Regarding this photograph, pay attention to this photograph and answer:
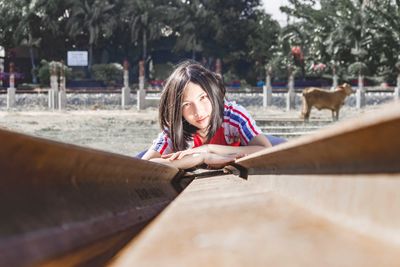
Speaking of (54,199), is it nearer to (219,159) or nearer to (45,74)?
(219,159)

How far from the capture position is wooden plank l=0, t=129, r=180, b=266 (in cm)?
108

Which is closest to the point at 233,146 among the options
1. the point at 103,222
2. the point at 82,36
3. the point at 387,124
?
the point at 103,222

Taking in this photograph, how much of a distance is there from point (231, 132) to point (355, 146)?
3050 millimetres

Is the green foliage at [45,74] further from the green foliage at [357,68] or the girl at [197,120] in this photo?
the girl at [197,120]

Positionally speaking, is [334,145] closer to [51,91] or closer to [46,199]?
[46,199]

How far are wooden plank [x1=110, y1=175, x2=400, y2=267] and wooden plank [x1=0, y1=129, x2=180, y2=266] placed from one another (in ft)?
0.45

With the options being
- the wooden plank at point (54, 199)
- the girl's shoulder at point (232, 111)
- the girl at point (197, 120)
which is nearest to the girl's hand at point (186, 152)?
the girl at point (197, 120)

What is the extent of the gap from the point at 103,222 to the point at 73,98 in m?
34.5

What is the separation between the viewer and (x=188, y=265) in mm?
852

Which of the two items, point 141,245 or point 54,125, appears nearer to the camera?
point 141,245

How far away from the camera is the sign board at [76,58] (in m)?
45.2

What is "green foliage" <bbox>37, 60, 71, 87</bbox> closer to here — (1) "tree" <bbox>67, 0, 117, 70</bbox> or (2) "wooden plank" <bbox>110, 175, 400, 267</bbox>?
(1) "tree" <bbox>67, 0, 117, 70</bbox>

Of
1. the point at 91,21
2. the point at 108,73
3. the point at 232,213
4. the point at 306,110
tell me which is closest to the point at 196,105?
the point at 232,213

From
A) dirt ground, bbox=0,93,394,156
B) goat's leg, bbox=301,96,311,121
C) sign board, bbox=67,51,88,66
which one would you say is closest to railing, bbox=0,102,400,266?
dirt ground, bbox=0,93,394,156
